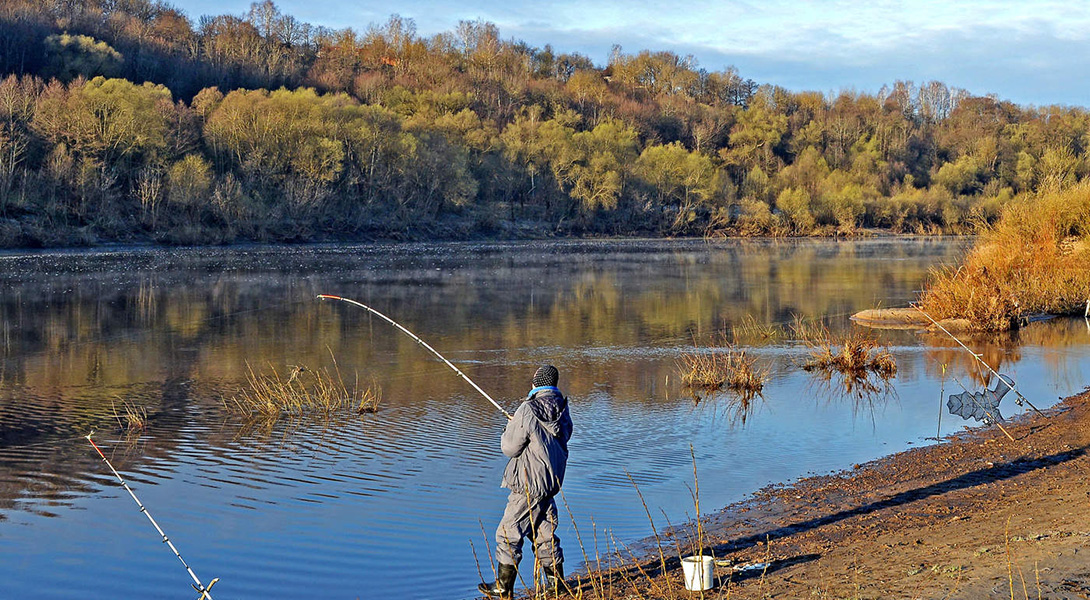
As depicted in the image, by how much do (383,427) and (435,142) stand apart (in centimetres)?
6650

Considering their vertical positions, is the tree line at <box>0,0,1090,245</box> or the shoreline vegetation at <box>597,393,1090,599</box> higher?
the tree line at <box>0,0,1090,245</box>

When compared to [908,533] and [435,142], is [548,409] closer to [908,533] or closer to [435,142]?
[908,533]

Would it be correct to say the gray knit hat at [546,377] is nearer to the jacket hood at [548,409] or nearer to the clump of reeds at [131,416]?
the jacket hood at [548,409]

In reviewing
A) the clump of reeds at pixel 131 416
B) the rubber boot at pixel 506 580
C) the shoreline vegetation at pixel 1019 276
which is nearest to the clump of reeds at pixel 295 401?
the clump of reeds at pixel 131 416

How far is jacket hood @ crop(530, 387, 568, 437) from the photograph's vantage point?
19.5 feet

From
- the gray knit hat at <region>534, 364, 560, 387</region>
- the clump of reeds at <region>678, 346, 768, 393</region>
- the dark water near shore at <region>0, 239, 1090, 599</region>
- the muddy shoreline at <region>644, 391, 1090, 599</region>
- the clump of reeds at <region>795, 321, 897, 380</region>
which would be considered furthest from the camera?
the clump of reeds at <region>795, 321, 897, 380</region>

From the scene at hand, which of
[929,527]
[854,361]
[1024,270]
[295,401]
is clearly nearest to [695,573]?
[929,527]

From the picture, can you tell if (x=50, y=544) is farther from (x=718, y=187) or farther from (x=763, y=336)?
(x=718, y=187)

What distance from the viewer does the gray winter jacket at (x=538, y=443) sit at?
234 inches

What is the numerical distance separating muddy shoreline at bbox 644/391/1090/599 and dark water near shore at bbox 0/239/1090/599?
740 mm

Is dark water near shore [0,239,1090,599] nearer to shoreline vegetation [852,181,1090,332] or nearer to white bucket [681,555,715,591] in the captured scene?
shoreline vegetation [852,181,1090,332]

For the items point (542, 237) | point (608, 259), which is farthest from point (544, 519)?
point (542, 237)

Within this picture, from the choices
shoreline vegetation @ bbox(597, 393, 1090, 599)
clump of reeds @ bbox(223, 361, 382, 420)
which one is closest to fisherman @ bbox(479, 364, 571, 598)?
shoreline vegetation @ bbox(597, 393, 1090, 599)

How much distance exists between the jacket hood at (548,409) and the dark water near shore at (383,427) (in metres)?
1.48
